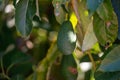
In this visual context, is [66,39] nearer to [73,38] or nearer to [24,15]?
[73,38]

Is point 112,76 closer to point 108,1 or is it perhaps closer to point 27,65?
point 108,1

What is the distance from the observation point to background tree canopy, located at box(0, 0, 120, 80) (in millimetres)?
1029

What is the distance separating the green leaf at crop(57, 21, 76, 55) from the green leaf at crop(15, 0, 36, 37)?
104mm

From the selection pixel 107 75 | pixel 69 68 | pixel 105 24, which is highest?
pixel 105 24

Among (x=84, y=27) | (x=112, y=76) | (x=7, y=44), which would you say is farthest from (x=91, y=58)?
(x=7, y=44)

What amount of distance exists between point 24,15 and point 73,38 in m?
0.16

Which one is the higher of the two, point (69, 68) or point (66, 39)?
point (66, 39)

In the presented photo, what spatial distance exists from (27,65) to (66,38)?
2.67ft

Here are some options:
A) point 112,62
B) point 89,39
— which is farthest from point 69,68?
point 112,62

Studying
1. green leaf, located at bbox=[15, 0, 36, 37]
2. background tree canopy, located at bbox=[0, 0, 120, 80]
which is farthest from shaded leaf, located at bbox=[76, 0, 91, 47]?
green leaf, located at bbox=[15, 0, 36, 37]

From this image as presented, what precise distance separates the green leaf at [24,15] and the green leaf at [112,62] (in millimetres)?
245

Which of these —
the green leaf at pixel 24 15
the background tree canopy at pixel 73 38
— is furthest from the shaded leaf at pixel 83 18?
the green leaf at pixel 24 15

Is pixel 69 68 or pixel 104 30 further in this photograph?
pixel 69 68

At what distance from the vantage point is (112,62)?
38.5 inches
